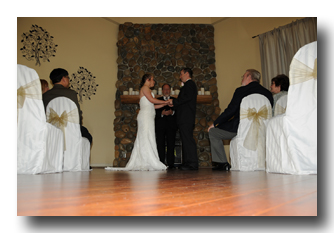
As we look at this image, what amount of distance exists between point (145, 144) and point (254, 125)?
1518 mm

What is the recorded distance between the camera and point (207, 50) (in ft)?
21.7

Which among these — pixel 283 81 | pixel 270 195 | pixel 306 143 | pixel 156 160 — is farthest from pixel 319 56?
pixel 156 160

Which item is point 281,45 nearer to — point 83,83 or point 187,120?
point 187,120

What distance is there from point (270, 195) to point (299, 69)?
4.69 ft

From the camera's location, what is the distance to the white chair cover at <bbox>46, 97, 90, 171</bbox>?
3.29 metres

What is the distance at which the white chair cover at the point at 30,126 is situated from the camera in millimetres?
2465

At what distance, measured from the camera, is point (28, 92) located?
2482mm

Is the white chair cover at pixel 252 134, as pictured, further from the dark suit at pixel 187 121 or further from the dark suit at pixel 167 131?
the dark suit at pixel 167 131

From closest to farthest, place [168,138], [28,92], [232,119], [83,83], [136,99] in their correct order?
[28,92] → [232,119] → [168,138] → [136,99] → [83,83]

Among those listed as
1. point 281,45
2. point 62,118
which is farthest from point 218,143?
point 281,45

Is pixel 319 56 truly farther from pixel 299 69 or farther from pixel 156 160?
pixel 156 160

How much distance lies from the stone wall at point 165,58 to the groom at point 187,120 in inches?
88.9

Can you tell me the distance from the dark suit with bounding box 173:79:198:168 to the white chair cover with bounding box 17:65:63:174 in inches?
72.4

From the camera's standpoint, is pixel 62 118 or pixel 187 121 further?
pixel 187 121
